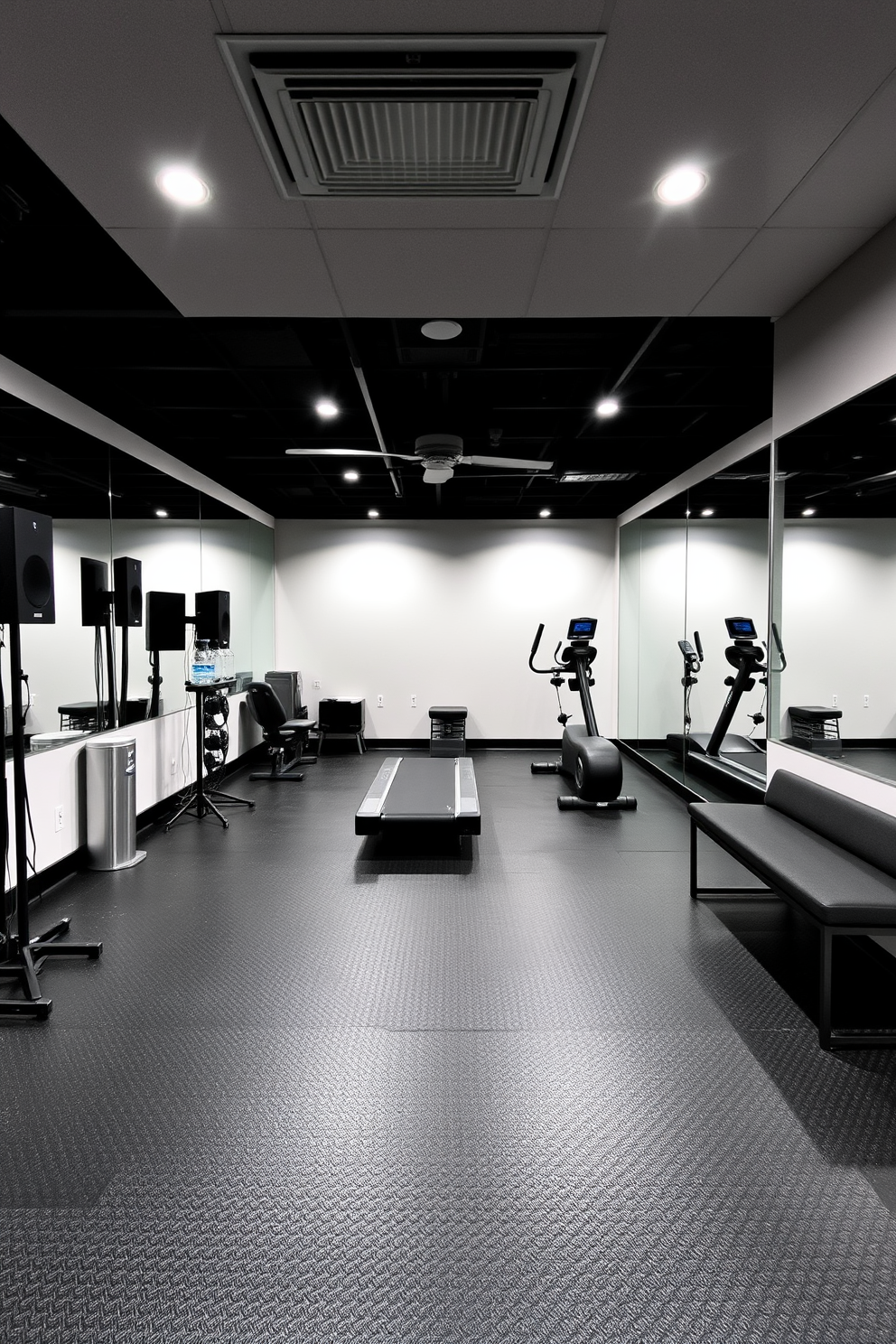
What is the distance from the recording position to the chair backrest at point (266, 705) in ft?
23.3

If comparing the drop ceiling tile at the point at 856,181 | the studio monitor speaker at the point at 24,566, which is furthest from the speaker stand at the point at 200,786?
the drop ceiling tile at the point at 856,181

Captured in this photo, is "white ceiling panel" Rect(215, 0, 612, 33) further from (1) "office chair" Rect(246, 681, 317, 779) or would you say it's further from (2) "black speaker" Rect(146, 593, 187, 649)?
(1) "office chair" Rect(246, 681, 317, 779)

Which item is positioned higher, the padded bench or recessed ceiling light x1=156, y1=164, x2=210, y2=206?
recessed ceiling light x1=156, y1=164, x2=210, y2=206

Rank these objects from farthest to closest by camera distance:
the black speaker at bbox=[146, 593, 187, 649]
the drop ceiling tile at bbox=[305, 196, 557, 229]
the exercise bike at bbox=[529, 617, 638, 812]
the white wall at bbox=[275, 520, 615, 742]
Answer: the white wall at bbox=[275, 520, 615, 742]
the exercise bike at bbox=[529, 617, 638, 812]
the black speaker at bbox=[146, 593, 187, 649]
the drop ceiling tile at bbox=[305, 196, 557, 229]

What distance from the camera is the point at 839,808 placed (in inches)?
123

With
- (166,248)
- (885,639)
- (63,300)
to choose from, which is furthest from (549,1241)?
(63,300)

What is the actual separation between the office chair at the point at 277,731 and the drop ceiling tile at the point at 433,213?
496cm

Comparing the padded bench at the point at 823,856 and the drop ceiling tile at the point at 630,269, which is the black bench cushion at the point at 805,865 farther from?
Result: the drop ceiling tile at the point at 630,269

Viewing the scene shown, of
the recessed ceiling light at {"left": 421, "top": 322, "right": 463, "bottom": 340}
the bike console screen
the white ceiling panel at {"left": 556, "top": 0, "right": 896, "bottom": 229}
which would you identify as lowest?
the bike console screen

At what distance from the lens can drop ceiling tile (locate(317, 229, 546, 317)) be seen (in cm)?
289

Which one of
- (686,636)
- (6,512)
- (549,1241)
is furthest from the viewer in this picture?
(686,636)

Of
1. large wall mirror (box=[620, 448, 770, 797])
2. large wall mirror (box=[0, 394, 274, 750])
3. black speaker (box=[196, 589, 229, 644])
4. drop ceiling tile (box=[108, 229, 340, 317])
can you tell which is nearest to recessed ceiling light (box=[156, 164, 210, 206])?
drop ceiling tile (box=[108, 229, 340, 317])

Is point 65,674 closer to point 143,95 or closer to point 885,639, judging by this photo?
point 143,95

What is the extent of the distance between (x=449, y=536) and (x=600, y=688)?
304 cm
